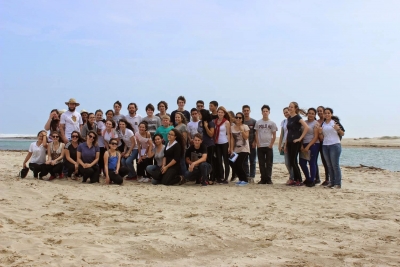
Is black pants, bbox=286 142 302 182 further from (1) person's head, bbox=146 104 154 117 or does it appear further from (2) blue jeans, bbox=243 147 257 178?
(1) person's head, bbox=146 104 154 117

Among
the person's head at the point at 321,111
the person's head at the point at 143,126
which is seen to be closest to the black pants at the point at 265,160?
the person's head at the point at 321,111

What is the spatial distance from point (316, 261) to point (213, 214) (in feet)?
6.65

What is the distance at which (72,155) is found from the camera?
28.6 ft

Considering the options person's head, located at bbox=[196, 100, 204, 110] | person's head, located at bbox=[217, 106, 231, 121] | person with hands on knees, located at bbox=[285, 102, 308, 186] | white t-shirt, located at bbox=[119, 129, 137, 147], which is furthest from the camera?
person's head, located at bbox=[196, 100, 204, 110]

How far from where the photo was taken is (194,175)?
8539mm

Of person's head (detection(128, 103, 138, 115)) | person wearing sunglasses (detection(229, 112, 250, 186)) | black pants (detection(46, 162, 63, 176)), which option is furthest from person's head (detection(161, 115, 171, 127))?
black pants (detection(46, 162, 63, 176))

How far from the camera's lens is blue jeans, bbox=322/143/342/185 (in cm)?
810

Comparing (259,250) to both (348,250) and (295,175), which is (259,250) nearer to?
(348,250)

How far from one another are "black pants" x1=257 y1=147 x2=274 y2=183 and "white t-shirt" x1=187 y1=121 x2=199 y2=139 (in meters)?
1.43

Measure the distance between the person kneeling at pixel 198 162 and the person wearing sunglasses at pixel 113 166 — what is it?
1343 mm

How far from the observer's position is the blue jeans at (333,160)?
8.10m

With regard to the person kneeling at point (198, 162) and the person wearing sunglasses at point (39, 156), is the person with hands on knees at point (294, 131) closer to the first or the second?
the person kneeling at point (198, 162)

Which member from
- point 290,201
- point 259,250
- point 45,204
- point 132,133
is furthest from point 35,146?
point 259,250

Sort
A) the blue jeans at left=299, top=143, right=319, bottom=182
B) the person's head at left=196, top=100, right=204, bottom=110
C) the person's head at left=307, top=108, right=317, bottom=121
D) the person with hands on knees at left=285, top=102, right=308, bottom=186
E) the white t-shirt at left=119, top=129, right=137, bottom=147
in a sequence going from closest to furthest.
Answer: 1. the person with hands on knees at left=285, top=102, right=308, bottom=186
2. the blue jeans at left=299, top=143, right=319, bottom=182
3. the person's head at left=307, top=108, right=317, bottom=121
4. the white t-shirt at left=119, top=129, right=137, bottom=147
5. the person's head at left=196, top=100, right=204, bottom=110
